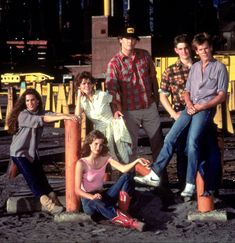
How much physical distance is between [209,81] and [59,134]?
8.40 metres

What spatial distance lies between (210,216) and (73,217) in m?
1.37

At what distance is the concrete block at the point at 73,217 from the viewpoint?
261 inches

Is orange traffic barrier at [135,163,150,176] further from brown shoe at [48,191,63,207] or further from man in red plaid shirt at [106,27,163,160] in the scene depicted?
brown shoe at [48,191,63,207]

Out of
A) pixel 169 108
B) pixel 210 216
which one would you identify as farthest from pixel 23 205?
pixel 210 216

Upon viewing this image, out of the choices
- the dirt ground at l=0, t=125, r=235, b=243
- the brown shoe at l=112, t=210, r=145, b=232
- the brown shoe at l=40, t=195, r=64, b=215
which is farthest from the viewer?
the brown shoe at l=40, t=195, r=64, b=215

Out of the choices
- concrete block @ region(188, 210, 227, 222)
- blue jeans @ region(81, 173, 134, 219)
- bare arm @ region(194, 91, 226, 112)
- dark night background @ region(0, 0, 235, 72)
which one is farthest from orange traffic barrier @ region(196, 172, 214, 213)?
dark night background @ region(0, 0, 235, 72)

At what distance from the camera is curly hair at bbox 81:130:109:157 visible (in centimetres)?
656

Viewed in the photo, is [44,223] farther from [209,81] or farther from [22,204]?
[209,81]

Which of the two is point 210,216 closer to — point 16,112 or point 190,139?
point 190,139

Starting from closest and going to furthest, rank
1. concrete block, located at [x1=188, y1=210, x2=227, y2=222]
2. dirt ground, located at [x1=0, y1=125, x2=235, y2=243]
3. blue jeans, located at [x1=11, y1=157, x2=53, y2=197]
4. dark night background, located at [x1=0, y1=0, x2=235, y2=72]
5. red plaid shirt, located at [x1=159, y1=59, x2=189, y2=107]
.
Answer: dirt ground, located at [x1=0, y1=125, x2=235, y2=243] → concrete block, located at [x1=188, y1=210, x2=227, y2=222] → blue jeans, located at [x1=11, y1=157, x2=53, y2=197] → red plaid shirt, located at [x1=159, y1=59, x2=189, y2=107] → dark night background, located at [x1=0, y1=0, x2=235, y2=72]

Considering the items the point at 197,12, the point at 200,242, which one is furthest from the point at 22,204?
the point at 197,12

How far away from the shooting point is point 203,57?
6695 mm

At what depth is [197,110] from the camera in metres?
6.61

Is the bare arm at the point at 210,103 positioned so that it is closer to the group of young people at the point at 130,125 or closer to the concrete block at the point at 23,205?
the group of young people at the point at 130,125
